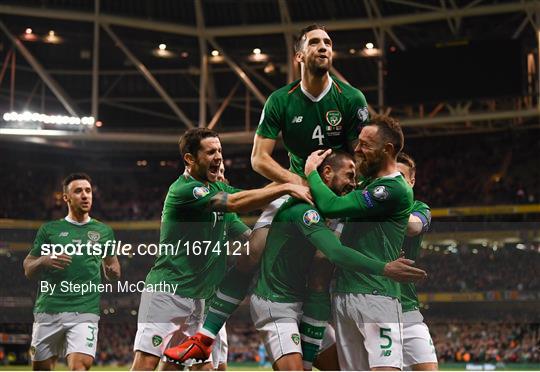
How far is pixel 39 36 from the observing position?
96.8ft

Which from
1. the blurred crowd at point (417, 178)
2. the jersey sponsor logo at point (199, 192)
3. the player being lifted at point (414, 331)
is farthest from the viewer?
the blurred crowd at point (417, 178)

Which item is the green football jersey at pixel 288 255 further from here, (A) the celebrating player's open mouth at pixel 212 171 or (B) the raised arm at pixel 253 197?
(A) the celebrating player's open mouth at pixel 212 171

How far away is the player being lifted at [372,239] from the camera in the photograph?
6.89 meters

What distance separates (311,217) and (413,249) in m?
1.13

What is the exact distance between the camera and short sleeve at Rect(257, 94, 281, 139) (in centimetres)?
788

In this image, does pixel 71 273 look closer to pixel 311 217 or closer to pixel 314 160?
Result: pixel 311 217

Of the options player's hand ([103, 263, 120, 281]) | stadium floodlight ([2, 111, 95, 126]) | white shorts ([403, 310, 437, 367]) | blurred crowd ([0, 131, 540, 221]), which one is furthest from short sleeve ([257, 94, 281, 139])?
blurred crowd ([0, 131, 540, 221])

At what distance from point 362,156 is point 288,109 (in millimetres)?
1028

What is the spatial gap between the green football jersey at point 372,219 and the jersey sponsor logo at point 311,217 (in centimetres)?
10

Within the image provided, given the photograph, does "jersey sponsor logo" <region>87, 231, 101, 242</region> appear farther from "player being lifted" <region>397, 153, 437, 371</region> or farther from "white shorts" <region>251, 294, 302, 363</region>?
"player being lifted" <region>397, 153, 437, 371</region>

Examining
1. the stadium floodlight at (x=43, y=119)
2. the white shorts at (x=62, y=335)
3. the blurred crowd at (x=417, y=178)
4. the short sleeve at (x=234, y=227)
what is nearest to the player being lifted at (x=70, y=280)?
the white shorts at (x=62, y=335)

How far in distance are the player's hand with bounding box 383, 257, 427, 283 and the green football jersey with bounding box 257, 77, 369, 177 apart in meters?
1.29

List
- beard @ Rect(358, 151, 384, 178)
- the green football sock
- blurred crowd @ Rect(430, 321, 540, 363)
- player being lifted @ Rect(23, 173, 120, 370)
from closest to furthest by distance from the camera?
beard @ Rect(358, 151, 384, 178), the green football sock, player being lifted @ Rect(23, 173, 120, 370), blurred crowd @ Rect(430, 321, 540, 363)

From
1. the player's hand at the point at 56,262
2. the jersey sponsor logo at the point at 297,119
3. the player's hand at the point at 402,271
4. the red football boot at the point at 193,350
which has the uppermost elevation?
the jersey sponsor logo at the point at 297,119
